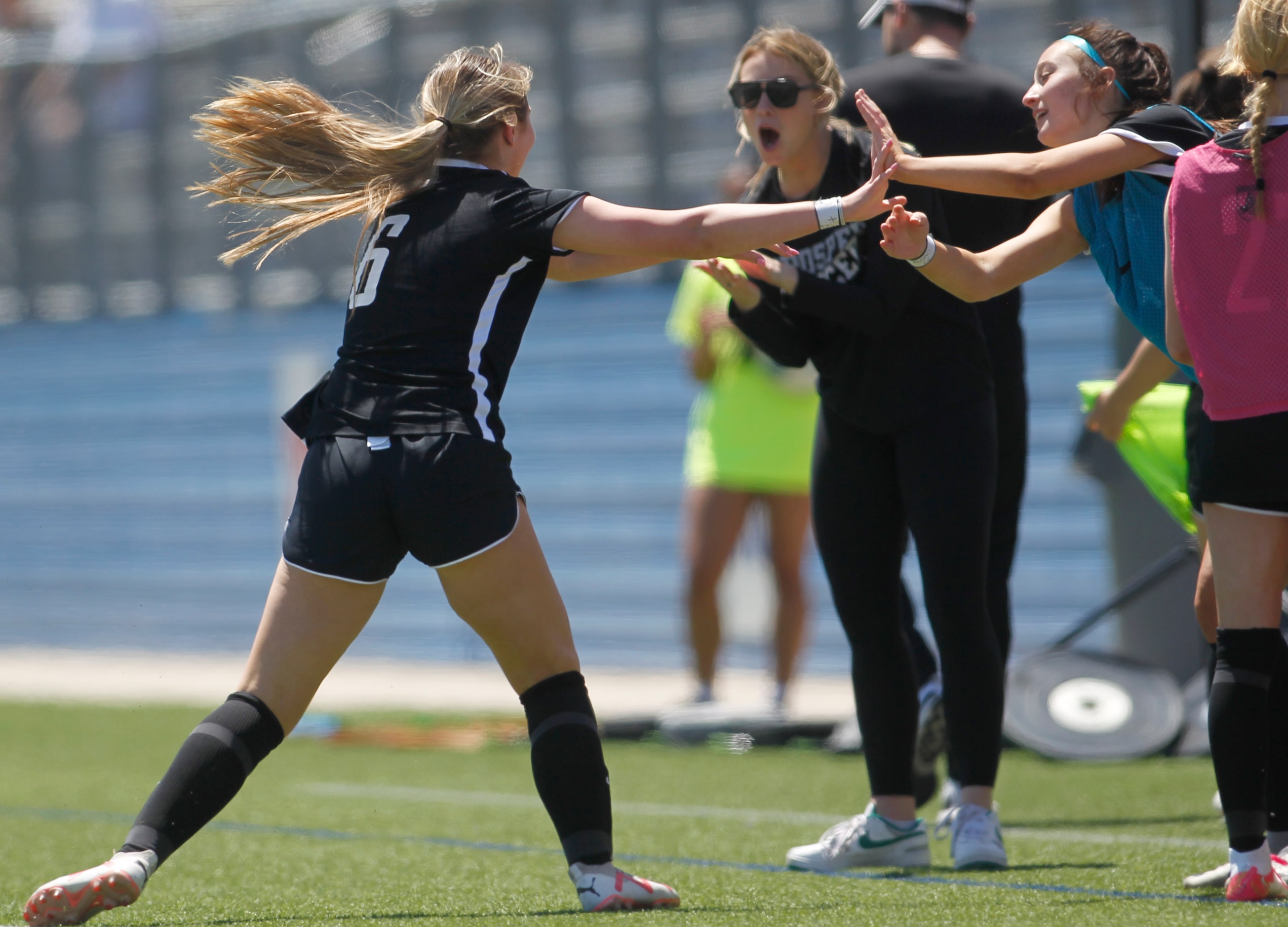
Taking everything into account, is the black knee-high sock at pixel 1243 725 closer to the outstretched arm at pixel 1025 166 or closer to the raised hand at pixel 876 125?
the outstretched arm at pixel 1025 166

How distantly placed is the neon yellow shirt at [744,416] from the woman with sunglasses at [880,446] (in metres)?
3.05

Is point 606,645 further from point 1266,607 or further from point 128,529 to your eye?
point 1266,607

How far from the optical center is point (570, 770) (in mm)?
3170

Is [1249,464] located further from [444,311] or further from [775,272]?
[444,311]

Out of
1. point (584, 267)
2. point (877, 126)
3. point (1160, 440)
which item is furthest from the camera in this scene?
point (1160, 440)

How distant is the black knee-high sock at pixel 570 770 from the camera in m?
3.17

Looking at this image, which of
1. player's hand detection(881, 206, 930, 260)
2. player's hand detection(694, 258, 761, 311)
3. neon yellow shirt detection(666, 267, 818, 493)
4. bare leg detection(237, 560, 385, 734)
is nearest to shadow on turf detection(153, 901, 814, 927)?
bare leg detection(237, 560, 385, 734)

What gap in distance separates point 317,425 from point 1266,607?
183 cm

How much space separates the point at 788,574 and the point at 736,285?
3357 mm

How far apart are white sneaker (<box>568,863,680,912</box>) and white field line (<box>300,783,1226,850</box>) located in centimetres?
148

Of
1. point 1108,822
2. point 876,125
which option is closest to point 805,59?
point 876,125

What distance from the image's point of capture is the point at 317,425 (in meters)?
3.21

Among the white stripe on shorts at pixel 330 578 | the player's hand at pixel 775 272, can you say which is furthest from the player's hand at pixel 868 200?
the white stripe on shorts at pixel 330 578

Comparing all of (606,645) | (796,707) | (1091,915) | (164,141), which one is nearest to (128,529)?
(164,141)
